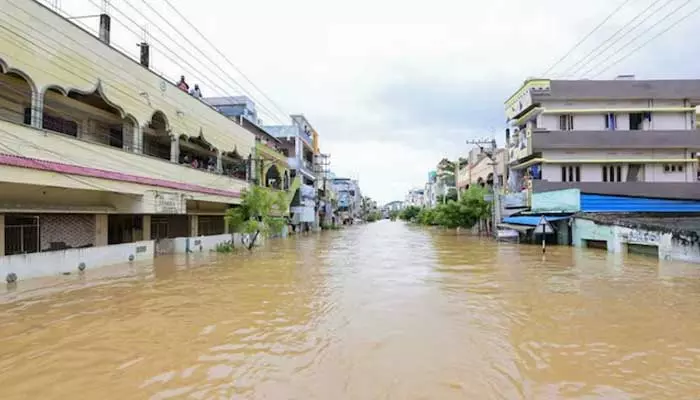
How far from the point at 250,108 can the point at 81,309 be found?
38194 millimetres

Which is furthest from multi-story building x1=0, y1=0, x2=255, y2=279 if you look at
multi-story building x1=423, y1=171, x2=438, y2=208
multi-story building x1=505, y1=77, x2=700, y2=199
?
multi-story building x1=423, y1=171, x2=438, y2=208

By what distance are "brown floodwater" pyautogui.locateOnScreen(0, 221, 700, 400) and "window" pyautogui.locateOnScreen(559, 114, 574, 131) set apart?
18862 mm

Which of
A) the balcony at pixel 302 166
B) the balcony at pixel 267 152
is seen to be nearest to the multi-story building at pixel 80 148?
the balcony at pixel 267 152

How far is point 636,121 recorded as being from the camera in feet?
104

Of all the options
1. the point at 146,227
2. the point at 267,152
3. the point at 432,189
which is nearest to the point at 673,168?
the point at 267,152

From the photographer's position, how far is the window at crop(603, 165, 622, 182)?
31.9 m

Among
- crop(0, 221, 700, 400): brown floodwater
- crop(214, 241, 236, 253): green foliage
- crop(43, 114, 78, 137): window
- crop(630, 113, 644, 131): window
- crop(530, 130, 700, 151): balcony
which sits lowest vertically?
crop(0, 221, 700, 400): brown floodwater

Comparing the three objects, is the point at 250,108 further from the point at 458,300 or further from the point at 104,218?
the point at 458,300

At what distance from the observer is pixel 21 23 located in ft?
45.6

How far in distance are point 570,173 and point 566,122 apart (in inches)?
139

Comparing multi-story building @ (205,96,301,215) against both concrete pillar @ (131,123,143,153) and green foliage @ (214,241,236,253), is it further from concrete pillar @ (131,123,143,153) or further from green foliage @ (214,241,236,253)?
concrete pillar @ (131,123,143,153)

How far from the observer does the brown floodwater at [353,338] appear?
18.7ft

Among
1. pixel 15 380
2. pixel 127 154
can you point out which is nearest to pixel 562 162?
pixel 127 154

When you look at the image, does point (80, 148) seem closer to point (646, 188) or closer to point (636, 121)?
point (646, 188)
